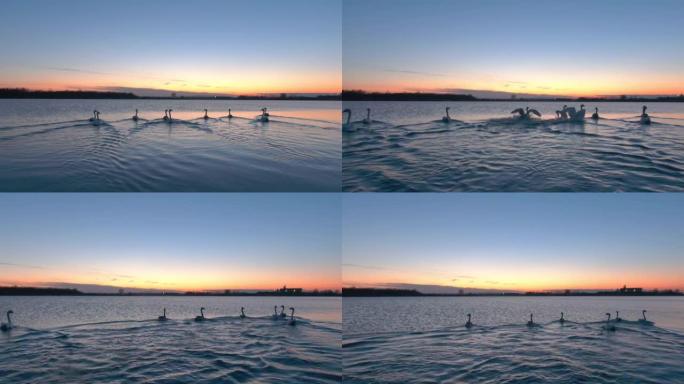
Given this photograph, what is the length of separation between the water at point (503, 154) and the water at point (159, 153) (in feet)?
1.98

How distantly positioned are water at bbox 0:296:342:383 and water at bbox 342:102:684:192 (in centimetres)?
205

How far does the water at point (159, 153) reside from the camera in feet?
14.5

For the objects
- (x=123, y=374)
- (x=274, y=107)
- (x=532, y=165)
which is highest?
(x=274, y=107)

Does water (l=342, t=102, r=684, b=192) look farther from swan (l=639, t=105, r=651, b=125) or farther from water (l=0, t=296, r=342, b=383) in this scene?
water (l=0, t=296, r=342, b=383)

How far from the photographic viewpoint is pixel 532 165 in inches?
192

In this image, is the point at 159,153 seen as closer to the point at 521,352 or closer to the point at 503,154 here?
the point at 503,154

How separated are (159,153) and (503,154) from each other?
15.6ft

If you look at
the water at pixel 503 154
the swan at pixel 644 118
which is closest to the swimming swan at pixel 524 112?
the water at pixel 503 154

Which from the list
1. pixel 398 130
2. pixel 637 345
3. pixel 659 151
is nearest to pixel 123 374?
pixel 398 130

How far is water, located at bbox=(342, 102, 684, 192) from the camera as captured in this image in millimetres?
4418

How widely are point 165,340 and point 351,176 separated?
4.20m

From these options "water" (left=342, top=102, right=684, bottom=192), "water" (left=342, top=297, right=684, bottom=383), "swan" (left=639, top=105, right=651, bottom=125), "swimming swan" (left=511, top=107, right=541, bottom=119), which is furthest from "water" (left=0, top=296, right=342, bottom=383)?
"swan" (left=639, top=105, right=651, bottom=125)

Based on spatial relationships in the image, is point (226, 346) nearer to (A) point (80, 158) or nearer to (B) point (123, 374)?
(B) point (123, 374)

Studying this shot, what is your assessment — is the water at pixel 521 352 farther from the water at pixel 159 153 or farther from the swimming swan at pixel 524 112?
the swimming swan at pixel 524 112
